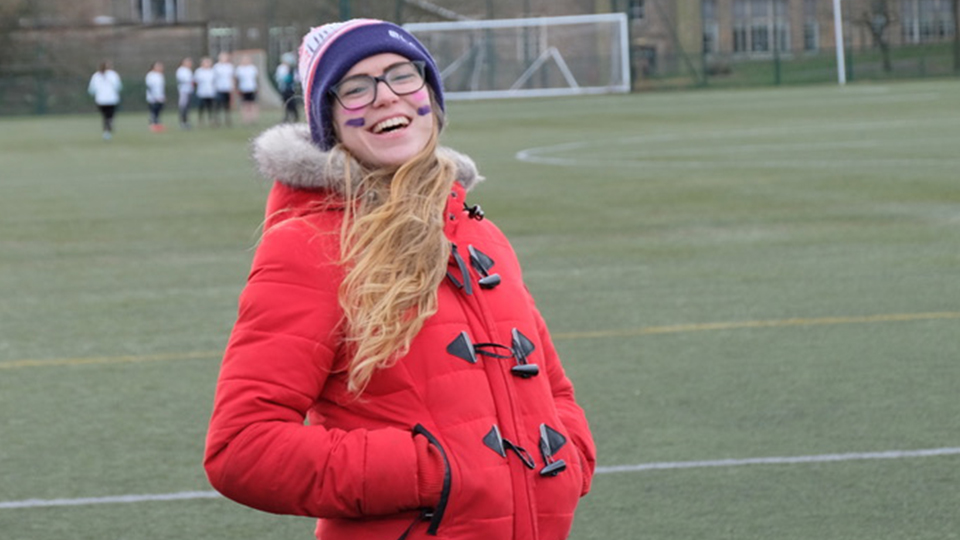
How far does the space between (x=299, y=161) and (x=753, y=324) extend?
23.3 ft

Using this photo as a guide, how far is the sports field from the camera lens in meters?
6.28

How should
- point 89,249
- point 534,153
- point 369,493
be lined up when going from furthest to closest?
point 534,153 < point 89,249 < point 369,493

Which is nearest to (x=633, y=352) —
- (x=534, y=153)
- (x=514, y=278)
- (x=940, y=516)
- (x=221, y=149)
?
(x=940, y=516)

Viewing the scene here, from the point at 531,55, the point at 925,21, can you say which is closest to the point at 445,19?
the point at 531,55

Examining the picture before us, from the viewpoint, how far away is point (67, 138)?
40219 millimetres

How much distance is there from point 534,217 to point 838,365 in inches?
318

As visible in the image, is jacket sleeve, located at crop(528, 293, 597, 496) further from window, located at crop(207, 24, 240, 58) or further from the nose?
window, located at crop(207, 24, 240, 58)

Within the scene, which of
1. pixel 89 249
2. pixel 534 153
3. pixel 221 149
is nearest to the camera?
pixel 89 249

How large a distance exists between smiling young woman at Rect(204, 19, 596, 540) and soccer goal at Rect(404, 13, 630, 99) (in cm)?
4799

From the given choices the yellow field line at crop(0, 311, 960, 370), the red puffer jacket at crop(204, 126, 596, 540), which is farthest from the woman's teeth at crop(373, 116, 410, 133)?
the yellow field line at crop(0, 311, 960, 370)

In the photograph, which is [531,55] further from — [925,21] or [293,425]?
[293,425]

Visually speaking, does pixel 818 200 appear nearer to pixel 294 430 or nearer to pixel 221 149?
pixel 294 430

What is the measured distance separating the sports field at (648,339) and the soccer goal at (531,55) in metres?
29.4

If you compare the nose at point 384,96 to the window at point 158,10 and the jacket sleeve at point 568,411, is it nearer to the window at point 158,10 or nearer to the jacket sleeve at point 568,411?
the jacket sleeve at point 568,411
